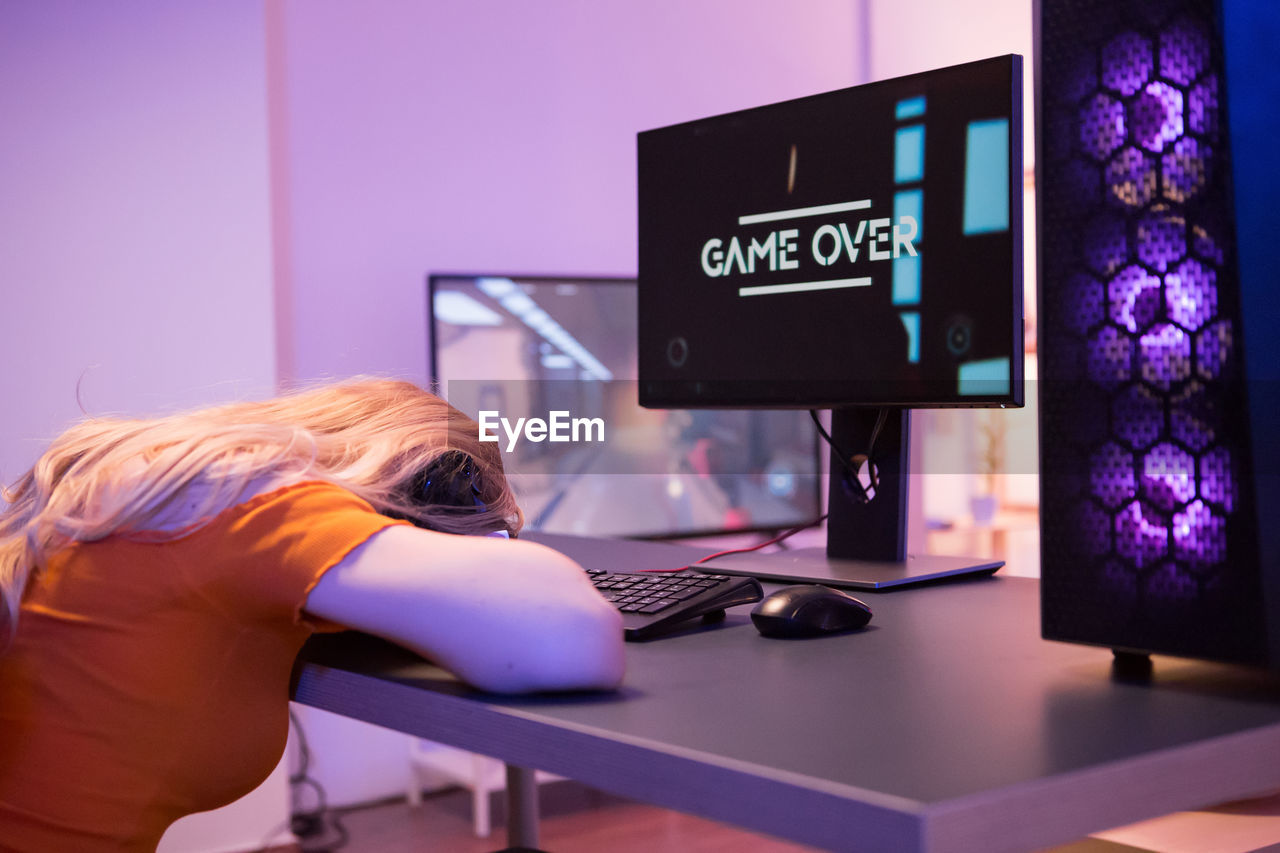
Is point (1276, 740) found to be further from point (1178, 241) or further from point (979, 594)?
point (979, 594)

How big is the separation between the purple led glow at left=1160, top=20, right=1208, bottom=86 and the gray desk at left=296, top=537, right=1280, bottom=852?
0.35 metres

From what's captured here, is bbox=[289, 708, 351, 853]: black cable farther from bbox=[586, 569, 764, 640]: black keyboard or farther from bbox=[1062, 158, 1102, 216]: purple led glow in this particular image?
bbox=[1062, 158, 1102, 216]: purple led glow

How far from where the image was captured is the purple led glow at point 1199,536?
2.15 feet

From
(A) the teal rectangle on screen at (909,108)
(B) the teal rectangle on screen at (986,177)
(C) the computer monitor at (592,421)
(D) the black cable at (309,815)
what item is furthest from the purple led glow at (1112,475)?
(D) the black cable at (309,815)

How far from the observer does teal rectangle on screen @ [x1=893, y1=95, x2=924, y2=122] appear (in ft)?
3.84

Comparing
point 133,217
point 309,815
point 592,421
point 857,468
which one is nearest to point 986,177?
point 857,468

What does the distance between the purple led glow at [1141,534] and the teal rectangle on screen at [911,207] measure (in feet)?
1.73

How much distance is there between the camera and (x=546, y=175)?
3.03 m

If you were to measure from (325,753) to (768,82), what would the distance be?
2199 mm

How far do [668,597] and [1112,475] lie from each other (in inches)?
14.5

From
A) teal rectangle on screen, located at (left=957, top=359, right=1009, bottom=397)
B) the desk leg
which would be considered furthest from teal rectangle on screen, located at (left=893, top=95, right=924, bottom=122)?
the desk leg

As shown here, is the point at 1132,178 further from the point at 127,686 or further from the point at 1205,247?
the point at 127,686

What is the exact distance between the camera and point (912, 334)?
3.84 feet
